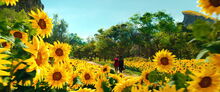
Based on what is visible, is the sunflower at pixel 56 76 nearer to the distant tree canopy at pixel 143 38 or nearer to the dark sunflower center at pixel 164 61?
the dark sunflower center at pixel 164 61

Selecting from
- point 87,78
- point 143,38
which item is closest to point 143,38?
point 143,38

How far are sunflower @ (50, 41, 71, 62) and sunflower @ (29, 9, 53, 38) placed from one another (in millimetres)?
223

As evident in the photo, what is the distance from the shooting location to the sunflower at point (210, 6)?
1.35 meters

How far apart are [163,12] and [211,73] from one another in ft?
184

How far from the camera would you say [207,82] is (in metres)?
1.41

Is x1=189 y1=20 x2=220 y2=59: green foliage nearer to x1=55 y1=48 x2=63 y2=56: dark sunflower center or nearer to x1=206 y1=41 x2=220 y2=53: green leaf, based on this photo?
x1=206 y1=41 x2=220 y2=53: green leaf

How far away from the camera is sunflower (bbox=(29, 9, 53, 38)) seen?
11.8ft

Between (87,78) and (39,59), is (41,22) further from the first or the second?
(39,59)

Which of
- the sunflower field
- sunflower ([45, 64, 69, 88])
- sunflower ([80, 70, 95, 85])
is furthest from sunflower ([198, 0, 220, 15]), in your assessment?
sunflower ([80, 70, 95, 85])

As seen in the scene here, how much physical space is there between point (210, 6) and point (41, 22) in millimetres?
2668

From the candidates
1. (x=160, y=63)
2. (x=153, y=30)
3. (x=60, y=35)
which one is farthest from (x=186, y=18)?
(x=160, y=63)

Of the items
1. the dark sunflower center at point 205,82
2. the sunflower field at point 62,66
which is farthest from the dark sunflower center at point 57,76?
the dark sunflower center at point 205,82

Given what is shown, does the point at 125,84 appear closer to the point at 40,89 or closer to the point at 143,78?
the point at 40,89

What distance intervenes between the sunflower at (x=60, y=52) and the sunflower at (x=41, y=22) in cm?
22
